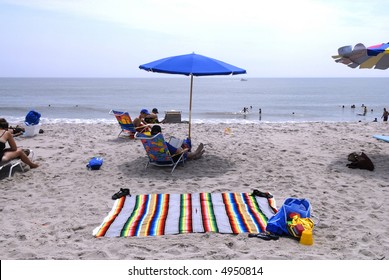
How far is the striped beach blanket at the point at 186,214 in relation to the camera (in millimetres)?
3576

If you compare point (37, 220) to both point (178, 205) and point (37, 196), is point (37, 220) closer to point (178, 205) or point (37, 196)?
point (37, 196)

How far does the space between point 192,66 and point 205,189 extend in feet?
6.53

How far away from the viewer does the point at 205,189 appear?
16.3ft

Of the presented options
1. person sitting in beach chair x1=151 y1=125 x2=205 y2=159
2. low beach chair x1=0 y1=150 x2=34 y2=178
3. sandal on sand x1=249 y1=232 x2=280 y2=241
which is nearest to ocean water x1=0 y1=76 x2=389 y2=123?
person sitting in beach chair x1=151 y1=125 x2=205 y2=159

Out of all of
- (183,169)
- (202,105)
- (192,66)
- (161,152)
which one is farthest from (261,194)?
(202,105)

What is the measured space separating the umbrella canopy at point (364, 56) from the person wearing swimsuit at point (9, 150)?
5.42 meters

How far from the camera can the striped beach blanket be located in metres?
3.58

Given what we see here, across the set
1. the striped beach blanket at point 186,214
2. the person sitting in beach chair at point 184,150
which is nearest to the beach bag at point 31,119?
the person sitting in beach chair at point 184,150

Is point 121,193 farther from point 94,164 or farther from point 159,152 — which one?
point 94,164

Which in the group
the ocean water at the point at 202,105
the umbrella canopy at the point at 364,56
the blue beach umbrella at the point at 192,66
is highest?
the umbrella canopy at the point at 364,56

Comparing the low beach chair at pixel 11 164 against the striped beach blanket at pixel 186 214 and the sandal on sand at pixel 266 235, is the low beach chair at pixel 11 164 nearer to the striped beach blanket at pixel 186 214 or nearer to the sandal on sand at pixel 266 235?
the striped beach blanket at pixel 186 214

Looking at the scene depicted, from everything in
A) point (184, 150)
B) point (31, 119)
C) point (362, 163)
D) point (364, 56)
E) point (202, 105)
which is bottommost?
point (202, 105)
